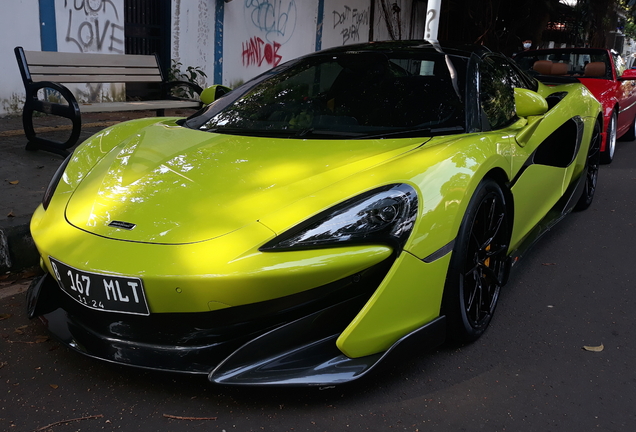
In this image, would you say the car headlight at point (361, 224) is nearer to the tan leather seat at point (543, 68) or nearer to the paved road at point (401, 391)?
the paved road at point (401, 391)

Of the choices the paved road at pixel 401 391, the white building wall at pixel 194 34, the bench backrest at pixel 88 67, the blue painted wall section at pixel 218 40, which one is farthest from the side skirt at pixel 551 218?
the blue painted wall section at pixel 218 40

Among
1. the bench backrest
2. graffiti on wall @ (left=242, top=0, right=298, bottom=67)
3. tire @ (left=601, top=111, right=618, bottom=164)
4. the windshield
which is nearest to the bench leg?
the bench backrest

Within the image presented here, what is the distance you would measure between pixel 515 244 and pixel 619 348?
0.71 meters

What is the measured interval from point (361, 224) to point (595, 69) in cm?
671

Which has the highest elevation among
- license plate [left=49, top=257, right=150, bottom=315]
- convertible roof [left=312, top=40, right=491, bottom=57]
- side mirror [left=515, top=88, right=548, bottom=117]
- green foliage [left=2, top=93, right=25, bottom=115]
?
convertible roof [left=312, top=40, right=491, bottom=57]

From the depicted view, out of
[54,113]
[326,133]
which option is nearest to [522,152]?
[326,133]

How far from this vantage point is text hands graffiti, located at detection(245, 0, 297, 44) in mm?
10992

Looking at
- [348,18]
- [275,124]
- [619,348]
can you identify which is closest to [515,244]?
[619,348]

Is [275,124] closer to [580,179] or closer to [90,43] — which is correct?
[580,179]

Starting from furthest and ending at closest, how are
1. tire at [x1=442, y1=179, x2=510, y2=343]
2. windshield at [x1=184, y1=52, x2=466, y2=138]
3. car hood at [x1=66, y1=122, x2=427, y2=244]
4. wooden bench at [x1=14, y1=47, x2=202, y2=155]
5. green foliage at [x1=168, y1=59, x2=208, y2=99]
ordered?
1. green foliage at [x1=168, y1=59, x2=208, y2=99]
2. wooden bench at [x1=14, y1=47, x2=202, y2=155]
3. windshield at [x1=184, y1=52, x2=466, y2=138]
4. tire at [x1=442, y1=179, x2=510, y2=343]
5. car hood at [x1=66, y1=122, x2=427, y2=244]

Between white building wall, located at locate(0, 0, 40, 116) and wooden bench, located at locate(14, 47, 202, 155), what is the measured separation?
4.21 ft

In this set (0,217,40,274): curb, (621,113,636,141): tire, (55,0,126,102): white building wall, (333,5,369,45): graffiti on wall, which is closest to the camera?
(0,217,40,274): curb

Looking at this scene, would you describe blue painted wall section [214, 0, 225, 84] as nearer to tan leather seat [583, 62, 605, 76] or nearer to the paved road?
tan leather seat [583, 62, 605, 76]

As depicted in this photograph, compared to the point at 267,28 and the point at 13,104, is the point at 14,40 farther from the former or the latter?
the point at 267,28
